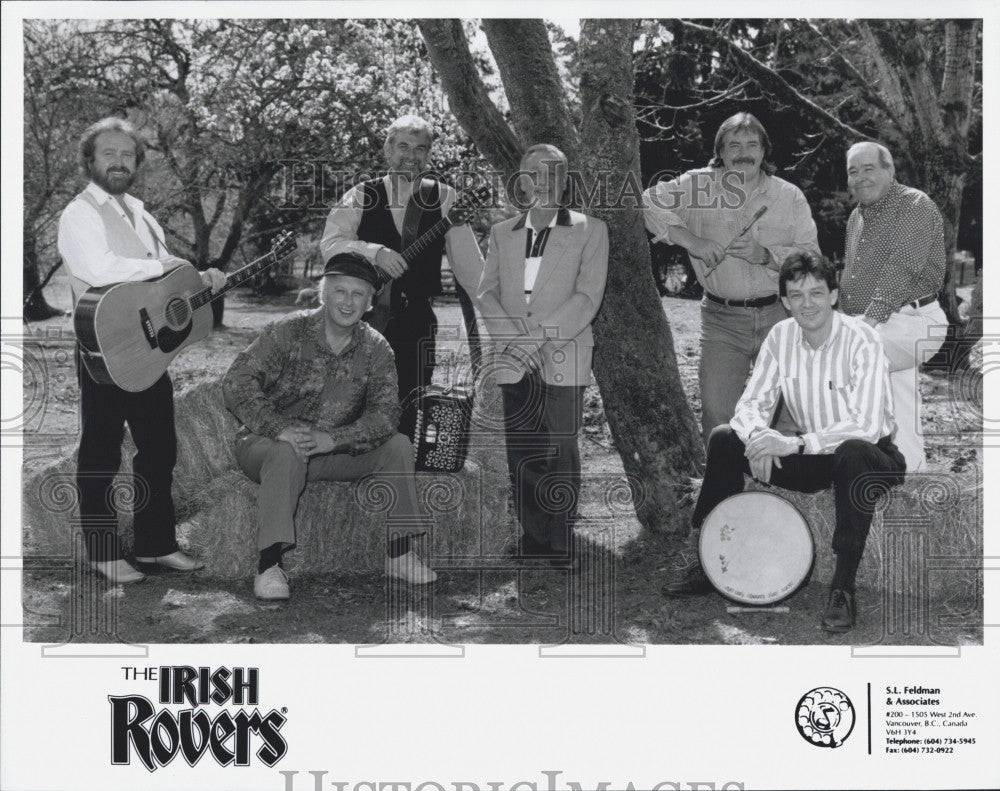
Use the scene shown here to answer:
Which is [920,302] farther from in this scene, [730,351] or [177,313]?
[177,313]

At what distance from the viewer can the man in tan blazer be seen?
16.8ft

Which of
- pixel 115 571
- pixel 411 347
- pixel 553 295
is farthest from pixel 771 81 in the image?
pixel 115 571

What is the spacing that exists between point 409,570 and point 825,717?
71.6 inches

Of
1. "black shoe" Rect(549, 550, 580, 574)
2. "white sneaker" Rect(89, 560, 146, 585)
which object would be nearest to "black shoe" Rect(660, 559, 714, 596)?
"black shoe" Rect(549, 550, 580, 574)

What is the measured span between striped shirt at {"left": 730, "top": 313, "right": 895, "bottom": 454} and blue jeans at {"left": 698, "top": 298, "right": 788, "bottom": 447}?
1.03ft

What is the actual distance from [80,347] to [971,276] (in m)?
4.86

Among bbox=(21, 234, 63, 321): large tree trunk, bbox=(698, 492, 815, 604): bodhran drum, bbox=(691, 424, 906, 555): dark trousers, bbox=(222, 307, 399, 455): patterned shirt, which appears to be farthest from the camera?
bbox=(21, 234, 63, 321): large tree trunk

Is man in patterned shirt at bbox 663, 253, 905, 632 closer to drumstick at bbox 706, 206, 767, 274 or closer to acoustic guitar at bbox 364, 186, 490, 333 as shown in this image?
drumstick at bbox 706, 206, 767, 274

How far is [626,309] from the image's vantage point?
565 centimetres

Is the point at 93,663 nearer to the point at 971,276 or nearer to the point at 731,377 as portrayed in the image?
the point at 731,377

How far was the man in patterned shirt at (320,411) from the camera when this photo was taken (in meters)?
4.85

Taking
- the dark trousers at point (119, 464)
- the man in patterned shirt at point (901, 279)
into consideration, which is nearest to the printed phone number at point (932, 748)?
the man in patterned shirt at point (901, 279)

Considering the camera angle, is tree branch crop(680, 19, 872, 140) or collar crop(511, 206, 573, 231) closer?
collar crop(511, 206, 573, 231)

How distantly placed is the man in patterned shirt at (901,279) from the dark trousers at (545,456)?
131 centimetres
